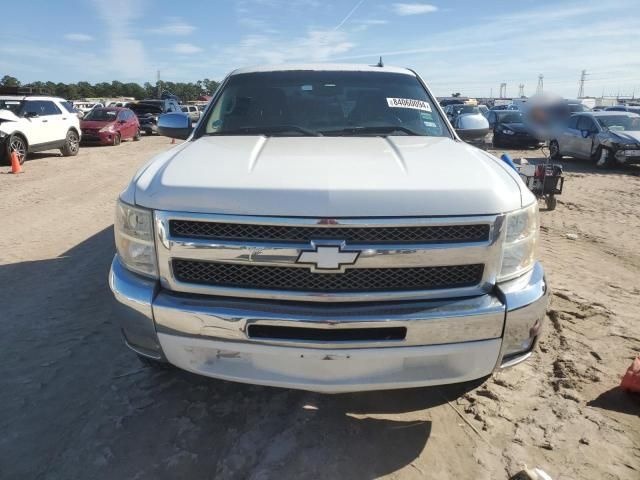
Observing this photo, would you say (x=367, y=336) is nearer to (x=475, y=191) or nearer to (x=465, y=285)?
(x=465, y=285)

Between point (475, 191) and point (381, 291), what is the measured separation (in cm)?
62

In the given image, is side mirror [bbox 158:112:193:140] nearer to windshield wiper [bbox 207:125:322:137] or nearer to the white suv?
windshield wiper [bbox 207:125:322:137]

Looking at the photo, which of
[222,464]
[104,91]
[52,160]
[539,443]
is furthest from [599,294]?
[104,91]

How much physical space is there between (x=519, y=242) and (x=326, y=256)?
0.94 metres

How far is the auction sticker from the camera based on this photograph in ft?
12.0

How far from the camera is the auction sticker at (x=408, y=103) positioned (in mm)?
3660

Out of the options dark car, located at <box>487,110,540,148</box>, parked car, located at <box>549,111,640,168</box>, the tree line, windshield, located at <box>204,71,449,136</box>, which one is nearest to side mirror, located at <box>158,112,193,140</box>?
windshield, located at <box>204,71,449,136</box>

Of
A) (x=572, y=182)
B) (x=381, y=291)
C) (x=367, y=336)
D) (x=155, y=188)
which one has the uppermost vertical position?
(x=155, y=188)

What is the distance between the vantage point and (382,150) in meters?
2.79

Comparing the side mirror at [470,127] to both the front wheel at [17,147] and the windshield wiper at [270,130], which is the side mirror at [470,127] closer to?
the windshield wiper at [270,130]

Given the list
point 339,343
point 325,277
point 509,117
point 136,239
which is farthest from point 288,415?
point 509,117

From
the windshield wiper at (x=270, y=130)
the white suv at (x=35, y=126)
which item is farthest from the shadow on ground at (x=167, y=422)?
the white suv at (x=35, y=126)

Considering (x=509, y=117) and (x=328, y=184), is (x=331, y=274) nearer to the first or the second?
(x=328, y=184)

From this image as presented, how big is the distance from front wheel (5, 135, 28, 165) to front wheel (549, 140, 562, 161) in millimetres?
15989
